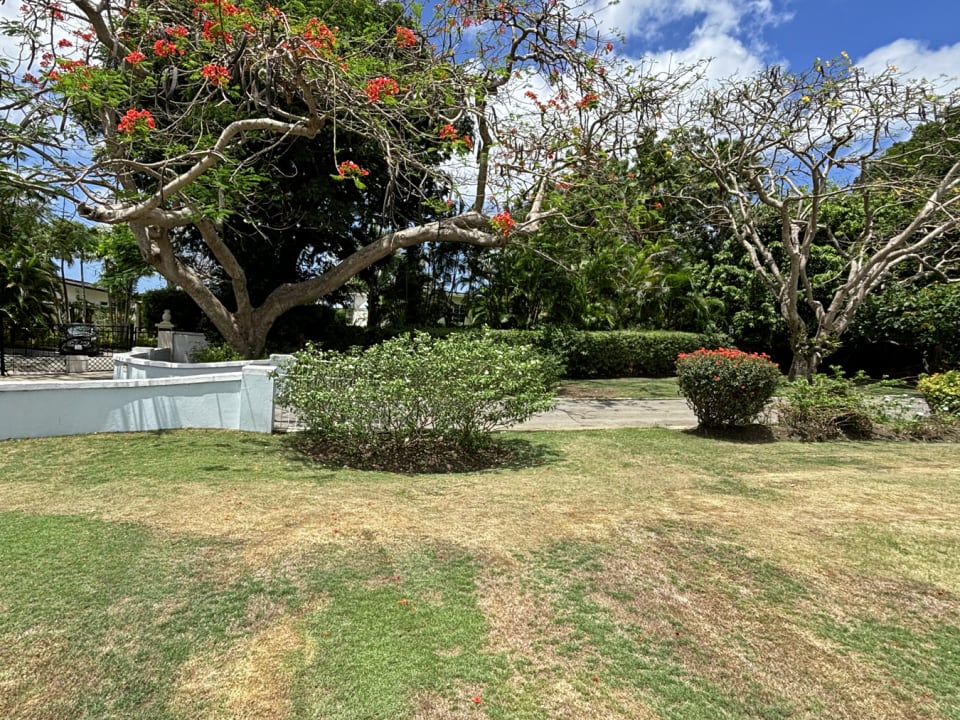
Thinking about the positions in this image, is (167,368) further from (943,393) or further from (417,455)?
(943,393)

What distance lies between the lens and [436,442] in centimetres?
669

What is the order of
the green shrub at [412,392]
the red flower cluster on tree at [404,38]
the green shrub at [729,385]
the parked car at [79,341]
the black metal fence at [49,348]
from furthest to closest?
the parked car at [79,341] < the black metal fence at [49,348] < the red flower cluster on tree at [404,38] < the green shrub at [729,385] < the green shrub at [412,392]

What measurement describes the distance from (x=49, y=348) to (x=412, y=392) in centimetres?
1773

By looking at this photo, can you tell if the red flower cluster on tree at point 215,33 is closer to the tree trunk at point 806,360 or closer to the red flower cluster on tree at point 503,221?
the red flower cluster on tree at point 503,221

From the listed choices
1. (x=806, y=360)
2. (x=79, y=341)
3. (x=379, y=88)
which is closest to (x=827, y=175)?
(x=806, y=360)

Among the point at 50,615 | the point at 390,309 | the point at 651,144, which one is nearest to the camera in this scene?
the point at 50,615

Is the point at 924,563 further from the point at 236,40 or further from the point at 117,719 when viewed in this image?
the point at 236,40

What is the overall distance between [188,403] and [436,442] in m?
3.45

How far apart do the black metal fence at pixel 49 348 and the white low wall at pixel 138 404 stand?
9065 mm

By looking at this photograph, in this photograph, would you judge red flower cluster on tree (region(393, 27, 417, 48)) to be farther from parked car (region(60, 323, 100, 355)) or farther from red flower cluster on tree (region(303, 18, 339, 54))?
parked car (region(60, 323, 100, 355))

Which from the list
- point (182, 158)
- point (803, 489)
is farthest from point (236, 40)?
point (803, 489)

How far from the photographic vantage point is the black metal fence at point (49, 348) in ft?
47.1

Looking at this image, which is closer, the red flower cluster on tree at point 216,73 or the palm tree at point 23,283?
the red flower cluster on tree at point 216,73

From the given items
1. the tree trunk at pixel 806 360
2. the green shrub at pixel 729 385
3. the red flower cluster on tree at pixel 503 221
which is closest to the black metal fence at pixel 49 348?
the red flower cluster on tree at pixel 503 221
